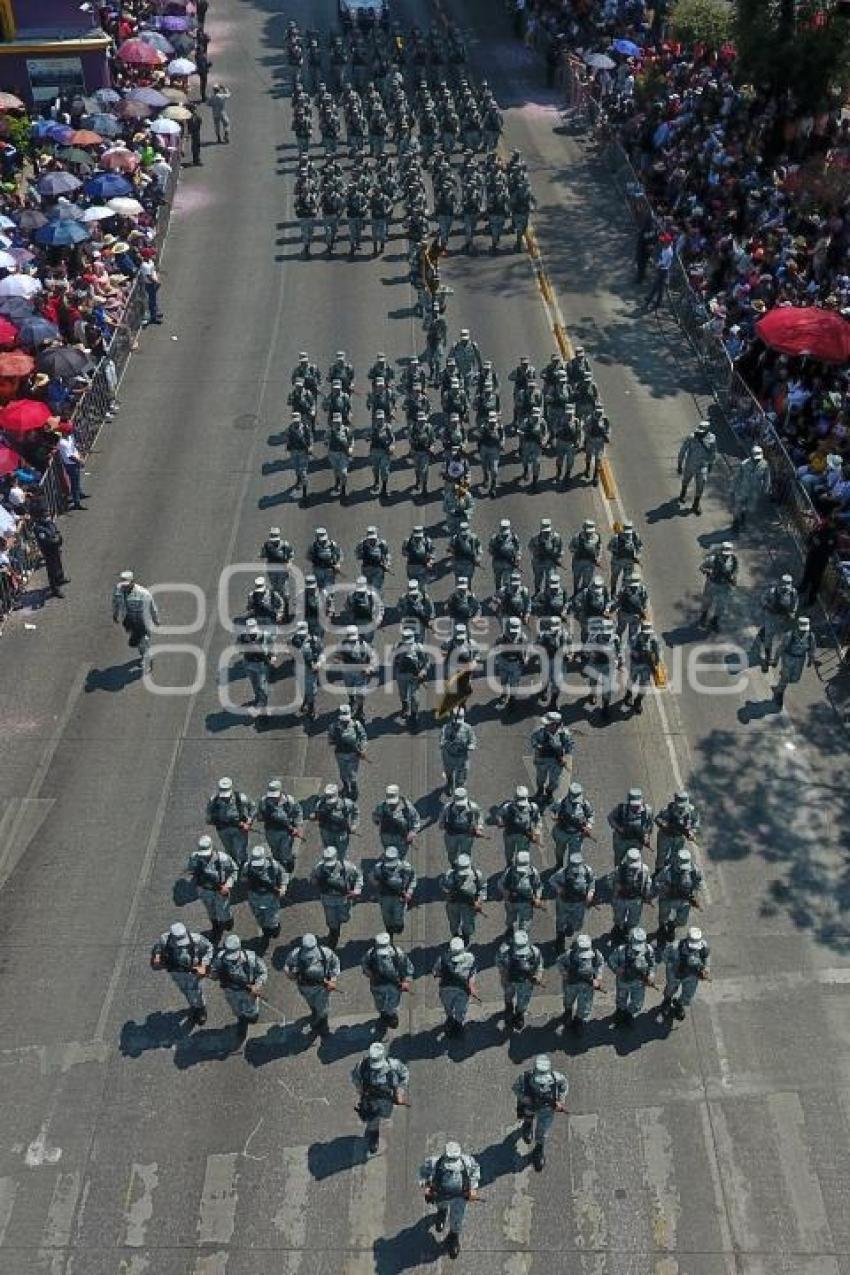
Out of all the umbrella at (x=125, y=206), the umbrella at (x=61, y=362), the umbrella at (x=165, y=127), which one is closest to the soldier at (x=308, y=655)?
the umbrella at (x=61, y=362)

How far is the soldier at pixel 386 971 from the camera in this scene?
15.5 metres

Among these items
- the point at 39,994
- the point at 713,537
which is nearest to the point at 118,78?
the point at 713,537

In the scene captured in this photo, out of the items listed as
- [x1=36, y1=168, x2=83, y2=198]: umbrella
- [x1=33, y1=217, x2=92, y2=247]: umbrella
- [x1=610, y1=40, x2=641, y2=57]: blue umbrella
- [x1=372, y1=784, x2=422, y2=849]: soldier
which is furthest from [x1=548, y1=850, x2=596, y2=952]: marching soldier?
[x1=610, y1=40, x2=641, y2=57]: blue umbrella

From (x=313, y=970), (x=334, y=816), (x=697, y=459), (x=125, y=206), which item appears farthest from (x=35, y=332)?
(x=313, y=970)

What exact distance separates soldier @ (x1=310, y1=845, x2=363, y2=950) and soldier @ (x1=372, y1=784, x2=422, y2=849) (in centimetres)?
77

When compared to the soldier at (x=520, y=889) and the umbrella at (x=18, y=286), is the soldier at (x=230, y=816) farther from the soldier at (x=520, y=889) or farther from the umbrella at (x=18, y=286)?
the umbrella at (x=18, y=286)

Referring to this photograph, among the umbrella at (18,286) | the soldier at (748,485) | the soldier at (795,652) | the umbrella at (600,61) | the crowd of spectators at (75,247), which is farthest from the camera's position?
the umbrella at (600,61)

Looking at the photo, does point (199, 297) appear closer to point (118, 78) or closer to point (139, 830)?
point (118, 78)

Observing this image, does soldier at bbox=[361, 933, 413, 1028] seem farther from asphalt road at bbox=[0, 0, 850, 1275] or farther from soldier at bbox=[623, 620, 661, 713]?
soldier at bbox=[623, 620, 661, 713]

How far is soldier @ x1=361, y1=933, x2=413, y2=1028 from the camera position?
50.8 feet

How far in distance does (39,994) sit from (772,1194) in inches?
385

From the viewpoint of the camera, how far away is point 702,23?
136 ft

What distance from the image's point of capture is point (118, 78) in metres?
46.0

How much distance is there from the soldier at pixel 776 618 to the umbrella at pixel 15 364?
16489mm
